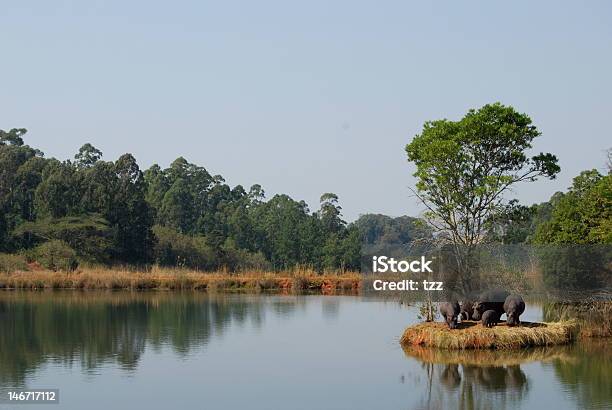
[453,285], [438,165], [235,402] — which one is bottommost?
[235,402]

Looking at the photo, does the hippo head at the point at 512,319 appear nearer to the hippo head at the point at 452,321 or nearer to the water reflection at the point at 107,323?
the hippo head at the point at 452,321

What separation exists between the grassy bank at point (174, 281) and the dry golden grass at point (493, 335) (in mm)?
23171

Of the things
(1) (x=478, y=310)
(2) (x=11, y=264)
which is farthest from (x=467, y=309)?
(2) (x=11, y=264)

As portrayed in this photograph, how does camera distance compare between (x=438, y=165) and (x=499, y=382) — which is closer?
(x=499, y=382)

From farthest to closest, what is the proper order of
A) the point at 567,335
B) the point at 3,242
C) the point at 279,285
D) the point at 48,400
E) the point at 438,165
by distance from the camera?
the point at 3,242 < the point at 279,285 < the point at 438,165 < the point at 567,335 < the point at 48,400

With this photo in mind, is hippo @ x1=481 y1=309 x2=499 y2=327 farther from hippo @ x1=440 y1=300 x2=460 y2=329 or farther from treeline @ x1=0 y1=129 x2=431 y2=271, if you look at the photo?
treeline @ x1=0 y1=129 x2=431 y2=271

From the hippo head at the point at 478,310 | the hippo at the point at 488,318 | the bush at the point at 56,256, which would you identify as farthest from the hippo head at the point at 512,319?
the bush at the point at 56,256

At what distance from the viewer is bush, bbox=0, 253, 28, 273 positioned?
162ft

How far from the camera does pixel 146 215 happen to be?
205 ft

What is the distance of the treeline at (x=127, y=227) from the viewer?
188 ft

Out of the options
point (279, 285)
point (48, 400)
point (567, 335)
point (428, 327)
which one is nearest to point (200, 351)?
point (428, 327)

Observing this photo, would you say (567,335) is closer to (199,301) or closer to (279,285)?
(199,301)

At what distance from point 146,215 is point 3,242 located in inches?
356

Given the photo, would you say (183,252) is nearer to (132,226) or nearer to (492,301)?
(132,226)
